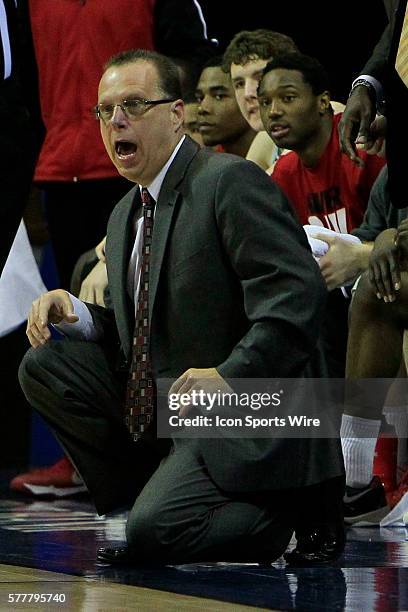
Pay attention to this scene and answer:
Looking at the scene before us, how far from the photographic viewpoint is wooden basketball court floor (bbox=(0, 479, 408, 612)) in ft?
7.90

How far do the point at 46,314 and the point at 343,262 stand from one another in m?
1.06

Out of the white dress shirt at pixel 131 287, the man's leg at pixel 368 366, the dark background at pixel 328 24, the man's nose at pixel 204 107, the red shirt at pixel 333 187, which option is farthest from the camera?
the dark background at pixel 328 24

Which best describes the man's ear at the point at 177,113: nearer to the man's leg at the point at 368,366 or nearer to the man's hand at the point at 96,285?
the man's leg at the point at 368,366

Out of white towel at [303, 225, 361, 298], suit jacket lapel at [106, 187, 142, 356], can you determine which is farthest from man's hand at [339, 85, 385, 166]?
suit jacket lapel at [106, 187, 142, 356]

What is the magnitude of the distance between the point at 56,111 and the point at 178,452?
6.45ft

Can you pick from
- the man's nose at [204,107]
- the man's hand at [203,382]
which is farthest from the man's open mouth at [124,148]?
the man's nose at [204,107]

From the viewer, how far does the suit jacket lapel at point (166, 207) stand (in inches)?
120

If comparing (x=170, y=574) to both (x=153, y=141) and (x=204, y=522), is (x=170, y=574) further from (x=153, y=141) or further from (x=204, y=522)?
(x=153, y=141)

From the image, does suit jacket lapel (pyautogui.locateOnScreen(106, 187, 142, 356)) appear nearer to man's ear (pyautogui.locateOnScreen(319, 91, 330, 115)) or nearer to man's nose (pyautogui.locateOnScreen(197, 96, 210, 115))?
man's ear (pyautogui.locateOnScreen(319, 91, 330, 115))

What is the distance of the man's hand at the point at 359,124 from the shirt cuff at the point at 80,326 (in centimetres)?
78

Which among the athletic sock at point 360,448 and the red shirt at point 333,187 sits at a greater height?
the red shirt at point 333,187

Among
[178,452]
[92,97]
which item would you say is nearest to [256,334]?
[178,452]

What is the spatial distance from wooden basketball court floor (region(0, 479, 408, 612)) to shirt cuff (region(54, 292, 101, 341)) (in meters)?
0.50

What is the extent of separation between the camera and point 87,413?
3145 mm
